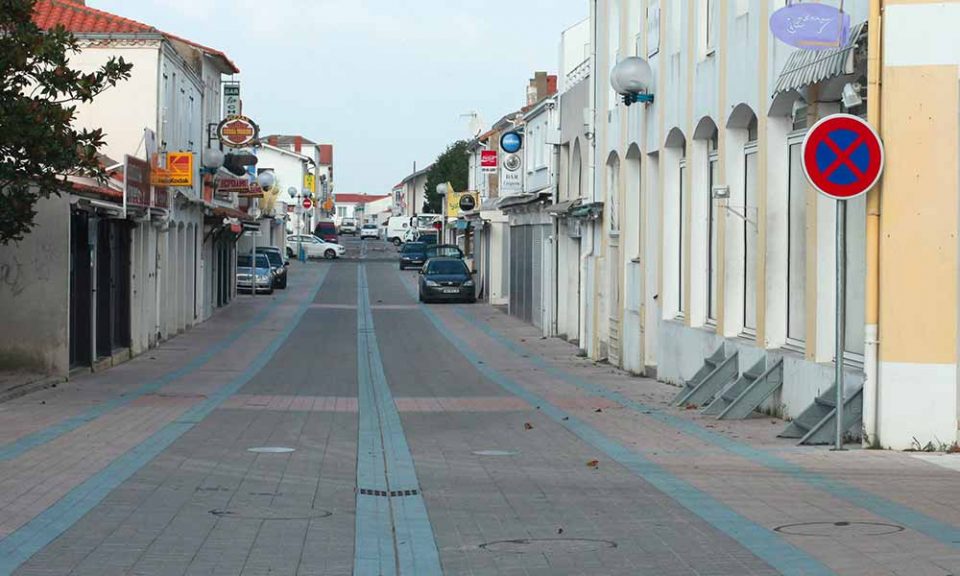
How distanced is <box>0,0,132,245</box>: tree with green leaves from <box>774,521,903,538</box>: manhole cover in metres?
11.2

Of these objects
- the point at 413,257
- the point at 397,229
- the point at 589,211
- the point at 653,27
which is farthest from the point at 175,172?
the point at 397,229

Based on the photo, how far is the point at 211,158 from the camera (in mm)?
38750

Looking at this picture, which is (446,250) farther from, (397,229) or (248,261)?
(397,229)

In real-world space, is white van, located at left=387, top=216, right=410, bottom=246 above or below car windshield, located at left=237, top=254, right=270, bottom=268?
above

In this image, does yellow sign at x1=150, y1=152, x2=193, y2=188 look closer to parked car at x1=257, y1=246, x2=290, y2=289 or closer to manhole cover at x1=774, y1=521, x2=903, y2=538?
manhole cover at x1=774, y1=521, x2=903, y2=538

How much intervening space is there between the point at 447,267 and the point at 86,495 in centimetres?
4206

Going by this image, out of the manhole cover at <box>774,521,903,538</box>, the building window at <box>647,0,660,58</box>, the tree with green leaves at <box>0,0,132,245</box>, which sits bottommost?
the manhole cover at <box>774,521,903,538</box>

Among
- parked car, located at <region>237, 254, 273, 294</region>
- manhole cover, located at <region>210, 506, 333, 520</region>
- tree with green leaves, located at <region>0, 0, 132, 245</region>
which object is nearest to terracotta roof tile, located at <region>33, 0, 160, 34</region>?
tree with green leaves, located at <region>0, 0, 132, 245</region>

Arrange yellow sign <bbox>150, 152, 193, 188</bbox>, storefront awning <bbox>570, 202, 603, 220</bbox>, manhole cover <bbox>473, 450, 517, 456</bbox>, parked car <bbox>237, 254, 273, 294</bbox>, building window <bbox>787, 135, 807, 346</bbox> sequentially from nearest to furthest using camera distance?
manhole cover <bbox>473, 450, 517, 456</bbox> < building window <bbox>787, 135, 807, 346</bbox> < storefront awning <bbox>570, 202, 603, 220</bbox> < yellow sign <bbox>150, 152, 193, 188</bbox> < parked car <bbox>237, 254, 273, 294</bbox>

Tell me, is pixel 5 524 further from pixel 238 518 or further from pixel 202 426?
pixel 202 426

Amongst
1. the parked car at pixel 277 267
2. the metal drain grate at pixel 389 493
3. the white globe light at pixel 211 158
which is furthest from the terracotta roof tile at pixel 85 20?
the parked car at pixel 277 267

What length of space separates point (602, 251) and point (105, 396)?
38.0ft

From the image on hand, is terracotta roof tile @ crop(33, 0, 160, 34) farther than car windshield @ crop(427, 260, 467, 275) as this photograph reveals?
No

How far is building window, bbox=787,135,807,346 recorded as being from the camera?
1598 cm
